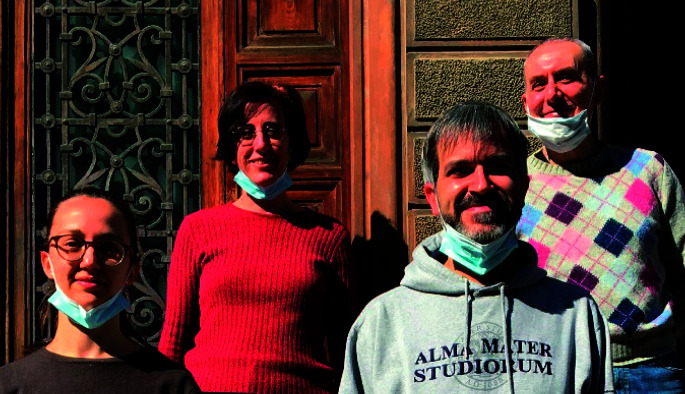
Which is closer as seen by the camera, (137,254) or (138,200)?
(137,254)

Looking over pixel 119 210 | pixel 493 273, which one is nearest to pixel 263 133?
pixel 119 210

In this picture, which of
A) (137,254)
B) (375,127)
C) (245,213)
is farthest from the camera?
(375,127)

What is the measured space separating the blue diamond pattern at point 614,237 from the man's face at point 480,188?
0.87 meters

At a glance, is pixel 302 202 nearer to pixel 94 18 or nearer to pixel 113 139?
pixel 113 139

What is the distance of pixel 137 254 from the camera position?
11.2 ft

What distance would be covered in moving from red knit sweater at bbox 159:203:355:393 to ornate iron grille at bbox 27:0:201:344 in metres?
1.10

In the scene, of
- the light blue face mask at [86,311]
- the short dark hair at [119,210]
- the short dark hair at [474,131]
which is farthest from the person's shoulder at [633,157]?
the light blue face mask at [86,311]

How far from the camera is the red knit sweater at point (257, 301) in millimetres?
4031

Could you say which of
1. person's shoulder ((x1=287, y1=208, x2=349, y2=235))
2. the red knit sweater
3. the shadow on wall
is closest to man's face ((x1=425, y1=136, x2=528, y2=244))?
the red knit sweater

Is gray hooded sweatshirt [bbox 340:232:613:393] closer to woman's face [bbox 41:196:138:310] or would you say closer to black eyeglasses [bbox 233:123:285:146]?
woman's face [bbox 41:196:138:310]

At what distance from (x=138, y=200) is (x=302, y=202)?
808mm

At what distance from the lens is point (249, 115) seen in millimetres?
4387

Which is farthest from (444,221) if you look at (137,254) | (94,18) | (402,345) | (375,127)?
(94,18)

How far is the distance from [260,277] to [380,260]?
1108 mm
